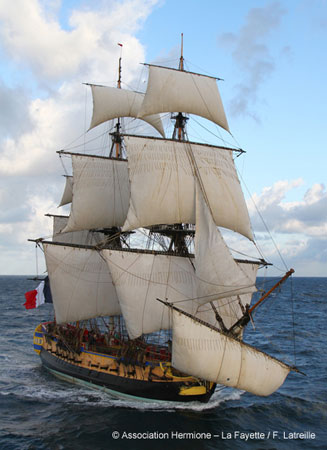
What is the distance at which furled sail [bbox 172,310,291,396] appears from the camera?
21625 millimetres

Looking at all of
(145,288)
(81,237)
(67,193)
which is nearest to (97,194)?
(81,237)

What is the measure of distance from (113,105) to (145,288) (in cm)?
1930

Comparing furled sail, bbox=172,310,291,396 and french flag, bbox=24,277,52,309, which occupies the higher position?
french flag, bbox=24,277,52,309

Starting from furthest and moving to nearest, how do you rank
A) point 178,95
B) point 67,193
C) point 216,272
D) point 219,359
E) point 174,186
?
point 67,193
point 178,95
point 174,186
point 216,272
point 219,359

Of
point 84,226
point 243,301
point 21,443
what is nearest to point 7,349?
point 84,226

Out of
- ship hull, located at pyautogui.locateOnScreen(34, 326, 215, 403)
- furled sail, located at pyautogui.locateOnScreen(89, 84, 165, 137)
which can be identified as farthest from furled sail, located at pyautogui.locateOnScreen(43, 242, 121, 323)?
furled sail, located at pyautogui.locateOnScreen(89, 84, 165, 137)

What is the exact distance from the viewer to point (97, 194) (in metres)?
34.8

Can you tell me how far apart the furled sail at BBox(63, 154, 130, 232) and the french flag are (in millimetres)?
6347

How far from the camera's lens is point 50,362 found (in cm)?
3159

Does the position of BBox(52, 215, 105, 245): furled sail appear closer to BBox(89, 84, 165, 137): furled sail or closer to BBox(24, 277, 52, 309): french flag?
BBox(24, 277, 52, 309): french flag

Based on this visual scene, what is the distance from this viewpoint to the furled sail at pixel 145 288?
1070 inches

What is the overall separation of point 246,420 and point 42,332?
18.8 meters

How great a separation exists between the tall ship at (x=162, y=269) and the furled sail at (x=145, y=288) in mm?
69

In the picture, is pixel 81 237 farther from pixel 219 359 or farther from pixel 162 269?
pixel 219 359
